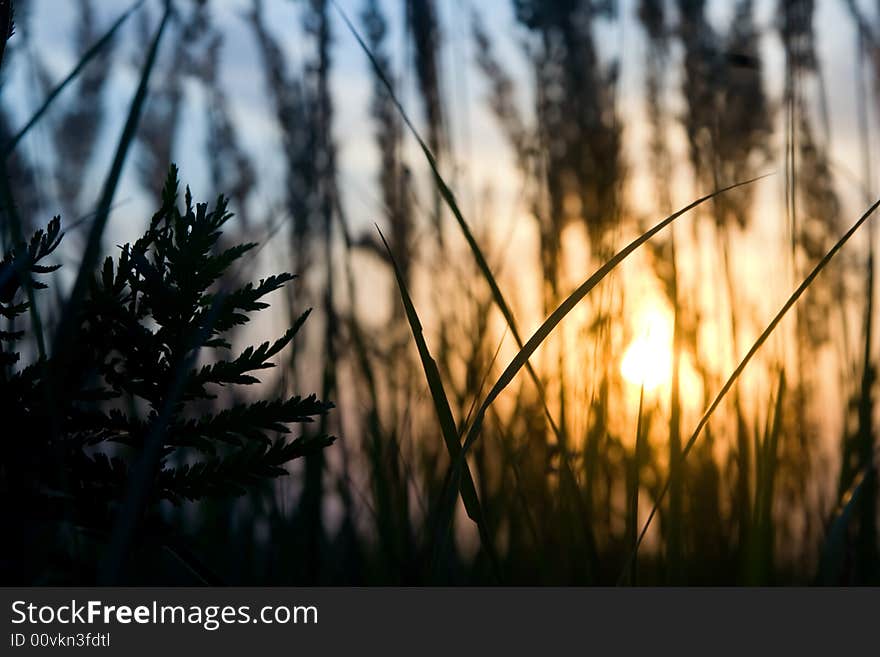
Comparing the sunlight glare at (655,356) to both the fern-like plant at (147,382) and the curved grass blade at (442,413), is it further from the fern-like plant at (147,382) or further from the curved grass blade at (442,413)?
the fern-like plant at (147,382)

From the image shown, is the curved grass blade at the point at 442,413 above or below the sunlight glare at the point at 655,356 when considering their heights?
below

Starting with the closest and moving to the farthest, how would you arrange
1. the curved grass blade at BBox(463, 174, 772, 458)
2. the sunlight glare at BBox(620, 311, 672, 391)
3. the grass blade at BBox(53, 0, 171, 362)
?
the grass blade at BBox(53, 0, 171, 362), the curved grass blade at BBox(463, 174, 772, 458), the sunlight glare at BBox(620, 311, 672, 391)

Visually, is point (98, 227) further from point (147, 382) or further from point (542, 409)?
point (542, 409)

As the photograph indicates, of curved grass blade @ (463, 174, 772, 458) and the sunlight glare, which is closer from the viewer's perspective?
curved grass blade @ (463, 174, 772, 458)

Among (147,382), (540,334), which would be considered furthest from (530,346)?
(147,382)

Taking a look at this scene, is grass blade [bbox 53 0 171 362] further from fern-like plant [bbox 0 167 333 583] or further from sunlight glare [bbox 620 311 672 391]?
sunlight glare [bbox 620 311 672 391]

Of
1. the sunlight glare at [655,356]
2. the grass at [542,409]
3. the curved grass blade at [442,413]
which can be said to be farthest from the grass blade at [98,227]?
the sunlight glare at [655,356]

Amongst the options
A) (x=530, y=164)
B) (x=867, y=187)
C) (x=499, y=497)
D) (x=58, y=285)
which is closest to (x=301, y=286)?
(x=530, y=164)

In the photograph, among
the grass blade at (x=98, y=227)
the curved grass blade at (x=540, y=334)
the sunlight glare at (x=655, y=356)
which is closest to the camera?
the grass blade at (x=98, y=227)

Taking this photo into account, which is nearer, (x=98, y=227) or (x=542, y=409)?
(x=98, y=227)

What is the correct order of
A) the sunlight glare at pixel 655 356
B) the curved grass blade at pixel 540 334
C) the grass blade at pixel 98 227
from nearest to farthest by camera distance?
1. the grass blade at pixel 98 227
2. the curved grass blade at pixel 540 334
3. the sunlight glare at pixel 655 356

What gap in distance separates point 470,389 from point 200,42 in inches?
46.4

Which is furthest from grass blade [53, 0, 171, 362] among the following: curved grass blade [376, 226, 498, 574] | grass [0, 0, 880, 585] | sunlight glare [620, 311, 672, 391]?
sunlight glare [620, 311, 672, 391]
